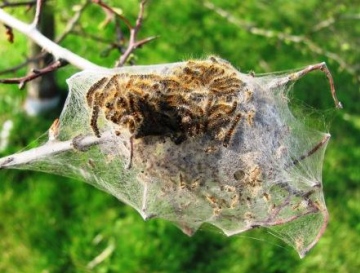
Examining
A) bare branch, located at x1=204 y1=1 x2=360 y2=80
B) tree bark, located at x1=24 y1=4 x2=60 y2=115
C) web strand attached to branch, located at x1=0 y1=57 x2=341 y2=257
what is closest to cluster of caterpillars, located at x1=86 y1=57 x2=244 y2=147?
web strand attached to branch, located at x1=0 y1=57 x2=341 y2=257

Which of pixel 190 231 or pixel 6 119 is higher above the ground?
pixel 190 231

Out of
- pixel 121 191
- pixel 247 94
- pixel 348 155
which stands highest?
pixel 247 94

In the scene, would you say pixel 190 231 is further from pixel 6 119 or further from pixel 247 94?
pixel 6 119

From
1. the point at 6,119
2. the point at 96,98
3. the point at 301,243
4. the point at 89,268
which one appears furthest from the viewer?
the point at 6,119

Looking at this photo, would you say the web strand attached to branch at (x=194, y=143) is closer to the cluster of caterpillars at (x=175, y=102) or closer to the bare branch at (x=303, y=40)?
the cluster of caterpillars at (x=175, y=102)

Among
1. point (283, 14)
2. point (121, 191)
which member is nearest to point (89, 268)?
point (121, 191)

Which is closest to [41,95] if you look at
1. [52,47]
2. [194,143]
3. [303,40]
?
[303,40]

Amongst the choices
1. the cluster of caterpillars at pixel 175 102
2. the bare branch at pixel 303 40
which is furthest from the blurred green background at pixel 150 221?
the cluster of caterpillars at pixel 175 102

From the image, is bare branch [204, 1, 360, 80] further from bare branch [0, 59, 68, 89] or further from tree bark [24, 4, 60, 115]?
bare branch [0, 59, 68, 89]
